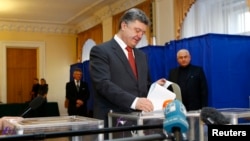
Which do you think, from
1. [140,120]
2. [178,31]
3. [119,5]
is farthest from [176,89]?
[119,5]

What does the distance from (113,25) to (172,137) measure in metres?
7.68

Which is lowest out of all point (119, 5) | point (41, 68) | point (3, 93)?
point (3, 93)

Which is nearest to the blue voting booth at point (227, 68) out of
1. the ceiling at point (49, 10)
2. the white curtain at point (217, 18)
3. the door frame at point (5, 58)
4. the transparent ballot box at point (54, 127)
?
the white curtain at point (217, 18)

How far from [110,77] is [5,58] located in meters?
8.98

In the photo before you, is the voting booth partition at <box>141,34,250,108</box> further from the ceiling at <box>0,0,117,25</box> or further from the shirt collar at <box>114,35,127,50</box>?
the ceiling at <box>0,0,117,25</box>

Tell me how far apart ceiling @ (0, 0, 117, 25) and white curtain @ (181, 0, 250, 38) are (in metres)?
2.94

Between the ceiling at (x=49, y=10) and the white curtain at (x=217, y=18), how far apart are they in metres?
2.94

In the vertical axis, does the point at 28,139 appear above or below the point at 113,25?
below

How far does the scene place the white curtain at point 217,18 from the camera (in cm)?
454

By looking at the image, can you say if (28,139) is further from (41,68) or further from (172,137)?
(41,68)

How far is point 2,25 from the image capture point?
32.9 ft

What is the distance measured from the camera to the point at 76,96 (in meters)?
6.66

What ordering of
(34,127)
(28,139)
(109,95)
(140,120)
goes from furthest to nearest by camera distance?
(109,95) → (140,120) → (34,127) → (28,139)

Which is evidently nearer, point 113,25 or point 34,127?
point 34,127
